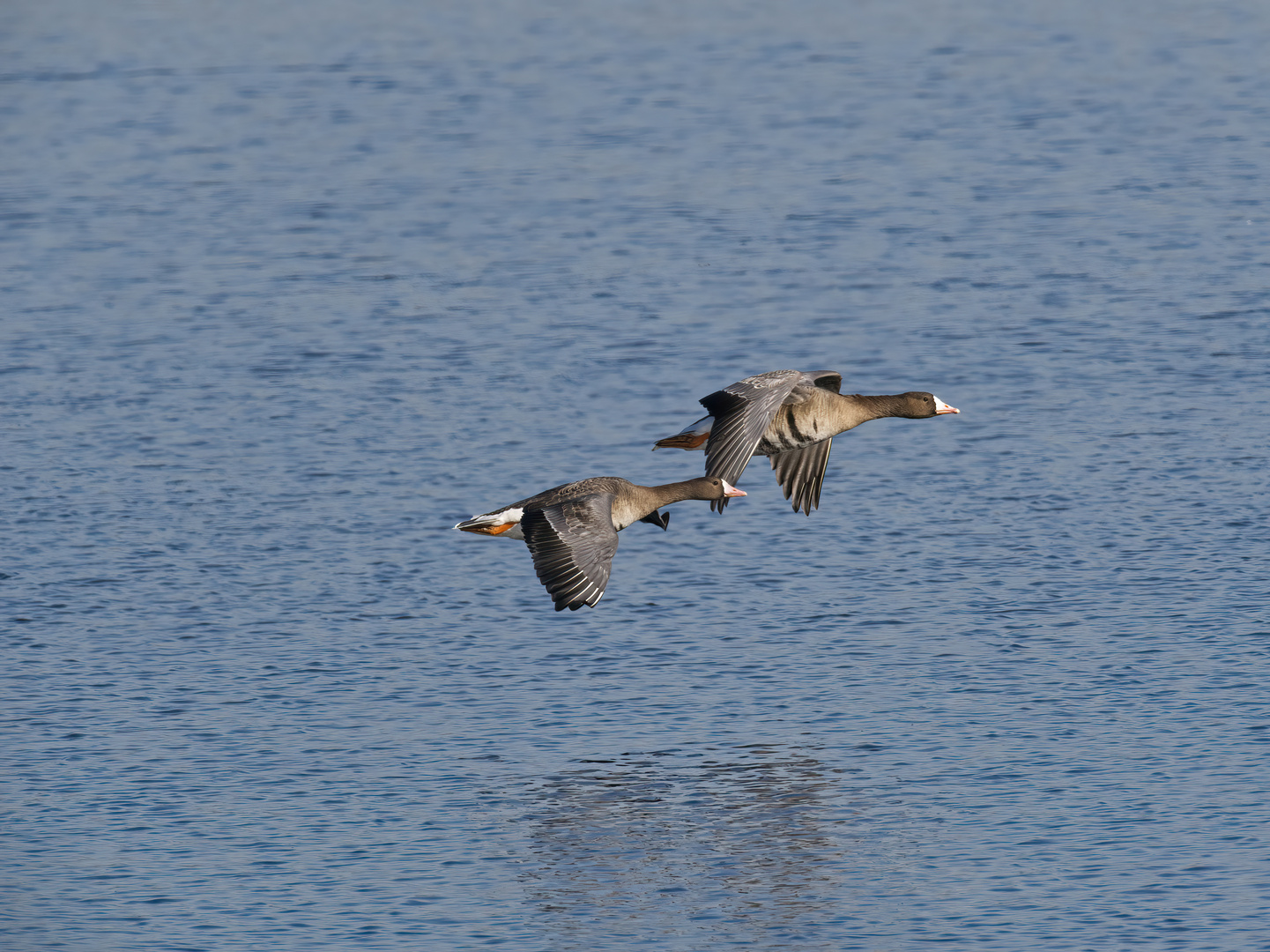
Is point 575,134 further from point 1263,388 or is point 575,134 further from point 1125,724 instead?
point 1125,724

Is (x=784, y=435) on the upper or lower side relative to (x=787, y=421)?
lower

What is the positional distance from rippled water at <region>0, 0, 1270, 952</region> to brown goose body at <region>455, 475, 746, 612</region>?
2.82 meters

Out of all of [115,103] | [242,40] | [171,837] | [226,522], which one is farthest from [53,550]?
[242,40]

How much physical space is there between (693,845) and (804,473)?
4847 millimetres

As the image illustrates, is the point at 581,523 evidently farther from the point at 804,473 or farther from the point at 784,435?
the point at 804,473

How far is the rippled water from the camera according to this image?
2091 cm

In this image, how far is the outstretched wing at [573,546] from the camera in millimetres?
18812

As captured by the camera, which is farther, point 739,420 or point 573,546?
point 739,420

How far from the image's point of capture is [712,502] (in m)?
23.1

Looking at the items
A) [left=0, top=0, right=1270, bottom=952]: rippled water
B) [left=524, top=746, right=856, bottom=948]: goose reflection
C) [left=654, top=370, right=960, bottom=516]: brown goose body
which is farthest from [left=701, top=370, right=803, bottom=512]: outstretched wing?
[left=0, top=0, right=1270, bottom=952]: rippled water

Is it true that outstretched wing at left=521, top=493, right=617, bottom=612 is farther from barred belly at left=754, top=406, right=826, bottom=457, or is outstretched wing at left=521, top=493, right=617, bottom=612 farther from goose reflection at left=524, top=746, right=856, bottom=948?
goose reflection at left=524, top=746, right=856, bottom=948

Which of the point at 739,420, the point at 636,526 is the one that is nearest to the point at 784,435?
the point at 739,420

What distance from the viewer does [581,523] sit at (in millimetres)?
20234

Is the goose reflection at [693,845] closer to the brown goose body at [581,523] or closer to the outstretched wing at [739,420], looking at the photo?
the brown goose body at [581,523]
